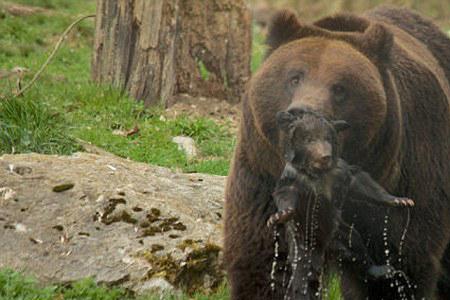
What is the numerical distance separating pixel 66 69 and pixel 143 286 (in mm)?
5906

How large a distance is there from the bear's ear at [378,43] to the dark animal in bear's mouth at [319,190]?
609 millimetres

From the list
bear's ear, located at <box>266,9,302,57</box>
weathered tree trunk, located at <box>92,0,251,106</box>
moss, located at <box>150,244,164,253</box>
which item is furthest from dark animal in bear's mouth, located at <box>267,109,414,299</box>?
weathered tree trunk, located at <box>92,0,251,106</box>

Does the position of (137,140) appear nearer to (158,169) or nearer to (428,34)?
(158,169)

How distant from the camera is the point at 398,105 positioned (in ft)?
17.8

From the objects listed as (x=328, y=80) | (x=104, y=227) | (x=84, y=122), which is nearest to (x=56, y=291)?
(x=104, y=227)

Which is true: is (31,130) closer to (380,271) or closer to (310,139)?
(380,271)

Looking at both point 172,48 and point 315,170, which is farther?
point 172,48

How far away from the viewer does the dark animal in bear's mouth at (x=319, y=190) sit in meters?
4.81

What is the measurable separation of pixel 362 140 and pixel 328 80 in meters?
0.33

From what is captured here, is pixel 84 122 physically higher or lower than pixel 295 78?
lower

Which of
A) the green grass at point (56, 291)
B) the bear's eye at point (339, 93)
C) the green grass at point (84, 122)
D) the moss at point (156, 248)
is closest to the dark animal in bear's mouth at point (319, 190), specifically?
the bear's eye at point (339, 93)

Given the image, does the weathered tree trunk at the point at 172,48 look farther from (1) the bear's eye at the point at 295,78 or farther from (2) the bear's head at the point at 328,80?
(1) the bear's eye at the point at 295,78

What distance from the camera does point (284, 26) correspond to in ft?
18.2

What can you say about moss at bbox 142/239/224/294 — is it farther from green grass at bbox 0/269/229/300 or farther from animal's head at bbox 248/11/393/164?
animal's head at bbox 248/11/393/164
